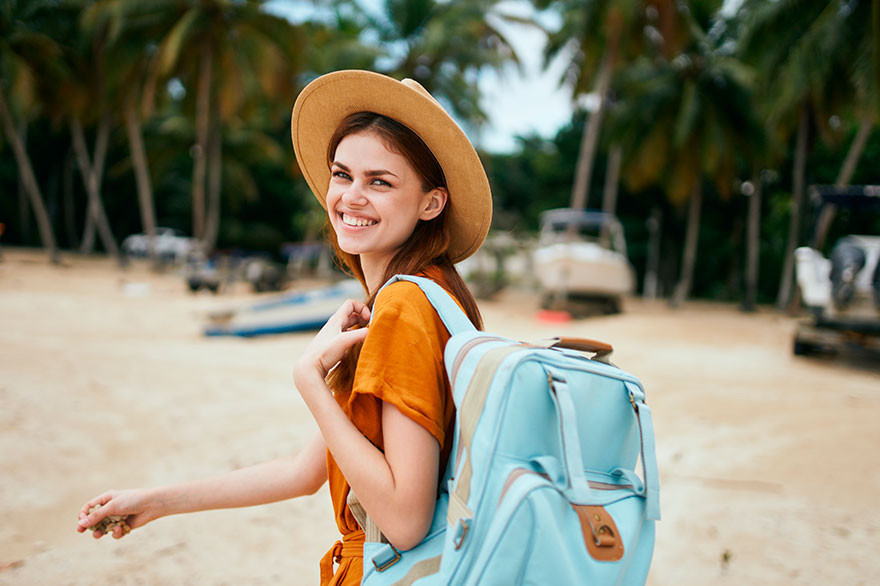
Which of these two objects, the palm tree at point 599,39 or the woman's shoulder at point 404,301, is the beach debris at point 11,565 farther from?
the palm tree at point 599,39

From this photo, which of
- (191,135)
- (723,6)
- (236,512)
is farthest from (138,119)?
(236,512)

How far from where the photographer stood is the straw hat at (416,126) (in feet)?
3.96

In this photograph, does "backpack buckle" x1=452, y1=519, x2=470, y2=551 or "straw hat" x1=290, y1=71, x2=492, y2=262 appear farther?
"straw hat" x1=290, y1=71, x2=492, y2=262

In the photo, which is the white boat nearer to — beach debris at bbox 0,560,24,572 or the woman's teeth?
beach debris at bbox 0,560,24,572

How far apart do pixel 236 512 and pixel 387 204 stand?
7.80 ft

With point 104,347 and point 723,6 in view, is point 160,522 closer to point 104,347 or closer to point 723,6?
point 104,347

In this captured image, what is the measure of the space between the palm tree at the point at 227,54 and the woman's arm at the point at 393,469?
17.9m

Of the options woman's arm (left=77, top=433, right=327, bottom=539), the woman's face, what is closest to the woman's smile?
the woman's face

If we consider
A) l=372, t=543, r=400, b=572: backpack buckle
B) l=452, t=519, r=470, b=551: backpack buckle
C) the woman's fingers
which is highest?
l=452, t=519, r=470, b=551: backpack buckle

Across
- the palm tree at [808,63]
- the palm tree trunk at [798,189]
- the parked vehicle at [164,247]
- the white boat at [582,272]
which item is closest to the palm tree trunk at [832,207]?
the palm tree at [808,63]

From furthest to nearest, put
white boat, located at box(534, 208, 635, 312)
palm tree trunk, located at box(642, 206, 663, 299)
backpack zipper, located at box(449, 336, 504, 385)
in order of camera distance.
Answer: palm tree trunk, located at box(642, 206, 663, 299), white boat, located at box(534, 208, 635, 312), backpack zipper, located at box(449, 336, 504, 385)

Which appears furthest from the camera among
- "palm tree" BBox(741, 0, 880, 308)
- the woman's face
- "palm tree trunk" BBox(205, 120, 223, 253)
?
"palm tree trunk" BBox(205, 120, 223, 253)

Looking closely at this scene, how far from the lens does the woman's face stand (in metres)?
1.24

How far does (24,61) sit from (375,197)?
21.5m
